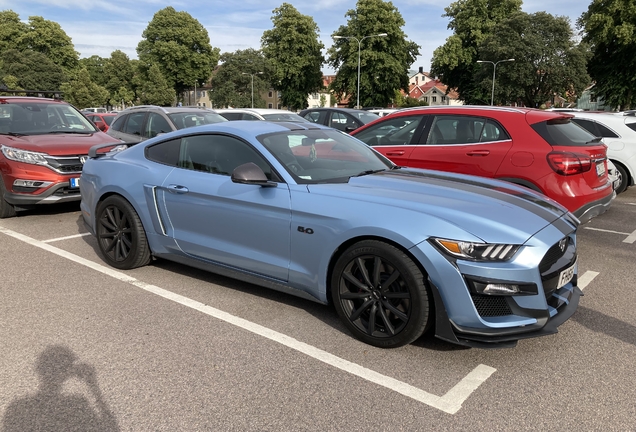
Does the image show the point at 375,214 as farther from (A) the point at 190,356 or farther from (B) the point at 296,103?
(B) the point at 296,103

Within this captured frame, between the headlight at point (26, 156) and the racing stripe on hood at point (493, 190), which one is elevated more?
the racing stripe on hood at point (493, 190)

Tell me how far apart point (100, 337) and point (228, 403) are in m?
1.32

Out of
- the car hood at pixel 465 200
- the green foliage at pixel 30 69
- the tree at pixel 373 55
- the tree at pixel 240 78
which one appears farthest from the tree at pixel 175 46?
the car hood at pixel 465 200

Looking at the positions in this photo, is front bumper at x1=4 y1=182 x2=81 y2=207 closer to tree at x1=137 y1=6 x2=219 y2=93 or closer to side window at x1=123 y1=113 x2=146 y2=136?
side window at x1=123 y1=113 x2=146 y2=136

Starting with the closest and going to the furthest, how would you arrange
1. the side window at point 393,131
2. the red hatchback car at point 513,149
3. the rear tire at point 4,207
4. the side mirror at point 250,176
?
the side mirror at point 250,176, the red hatchback car at point 513,149, the side window at point 393,131, the rear tire at point 4,207

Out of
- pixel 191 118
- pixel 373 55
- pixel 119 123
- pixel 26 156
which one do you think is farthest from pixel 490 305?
pixel 373 55

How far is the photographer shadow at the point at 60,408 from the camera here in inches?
103

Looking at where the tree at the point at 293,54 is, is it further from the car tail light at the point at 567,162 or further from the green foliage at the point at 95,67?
the car tail light at the point at 567,162

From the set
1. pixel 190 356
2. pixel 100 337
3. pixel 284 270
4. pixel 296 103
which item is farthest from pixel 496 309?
pixel 296 103

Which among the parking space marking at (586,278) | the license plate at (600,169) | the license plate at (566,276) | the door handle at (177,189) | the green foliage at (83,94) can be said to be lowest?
the parking space marking at (586,278)

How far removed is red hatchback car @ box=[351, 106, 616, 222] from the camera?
552 cm

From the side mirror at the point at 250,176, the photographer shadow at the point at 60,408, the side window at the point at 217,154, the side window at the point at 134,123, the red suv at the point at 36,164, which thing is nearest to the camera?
the photographer shadow at the point at 60,408

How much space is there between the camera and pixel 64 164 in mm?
7301

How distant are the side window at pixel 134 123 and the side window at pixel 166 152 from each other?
5412 mm
